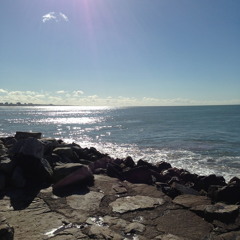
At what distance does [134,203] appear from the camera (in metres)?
6.32

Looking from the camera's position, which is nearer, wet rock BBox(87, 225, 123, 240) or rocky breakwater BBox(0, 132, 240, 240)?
wet rock BBox(87, 225, 123, 240)

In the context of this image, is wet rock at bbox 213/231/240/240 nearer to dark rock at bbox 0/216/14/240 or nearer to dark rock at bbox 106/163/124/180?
dark rock at bbox 0/216/14/240

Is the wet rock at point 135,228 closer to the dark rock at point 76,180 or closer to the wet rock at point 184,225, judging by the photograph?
the wet rock at point 184,225

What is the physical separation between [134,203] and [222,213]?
1.85m

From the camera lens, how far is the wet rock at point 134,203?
19.7ft

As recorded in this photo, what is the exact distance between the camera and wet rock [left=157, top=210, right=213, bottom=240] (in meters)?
4.99

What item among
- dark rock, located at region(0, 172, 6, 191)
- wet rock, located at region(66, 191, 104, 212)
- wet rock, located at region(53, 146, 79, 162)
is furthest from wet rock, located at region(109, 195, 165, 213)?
Answer: wet rock, located at region(53, 146, 79, 162)

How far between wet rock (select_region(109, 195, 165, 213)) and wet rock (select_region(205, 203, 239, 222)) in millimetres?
1160

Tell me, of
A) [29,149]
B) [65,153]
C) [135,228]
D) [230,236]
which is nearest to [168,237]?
[135,228]

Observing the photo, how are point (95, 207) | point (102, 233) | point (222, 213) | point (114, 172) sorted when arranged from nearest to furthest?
point (102, 233) < point (222, 213) < point (95, 207) < point (114, 172)

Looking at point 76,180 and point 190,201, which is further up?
point 76,180

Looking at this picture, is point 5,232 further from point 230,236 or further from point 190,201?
point 190,201

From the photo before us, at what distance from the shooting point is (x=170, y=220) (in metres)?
5.55

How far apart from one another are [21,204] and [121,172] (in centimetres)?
440
